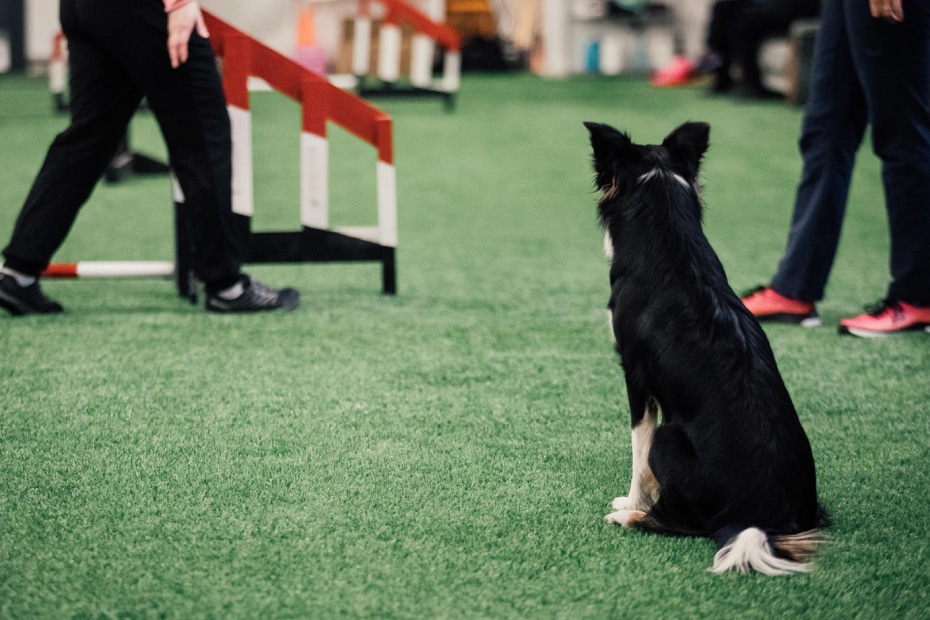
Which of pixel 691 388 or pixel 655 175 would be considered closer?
pixel 691 388

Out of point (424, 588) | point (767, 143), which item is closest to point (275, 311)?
point (424, 588)

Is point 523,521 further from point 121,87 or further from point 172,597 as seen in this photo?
point 121,87

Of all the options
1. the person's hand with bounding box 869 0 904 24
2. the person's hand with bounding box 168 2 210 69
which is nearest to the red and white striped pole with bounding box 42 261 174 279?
the person's hand with bounding box 168 2 210 69

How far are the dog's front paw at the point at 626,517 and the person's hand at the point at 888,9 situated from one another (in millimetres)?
1810

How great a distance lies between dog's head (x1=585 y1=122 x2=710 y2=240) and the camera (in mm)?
2109

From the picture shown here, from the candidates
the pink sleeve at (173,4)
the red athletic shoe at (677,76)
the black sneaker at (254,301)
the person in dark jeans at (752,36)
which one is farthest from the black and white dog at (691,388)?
the red athletic shoe at (677,76)

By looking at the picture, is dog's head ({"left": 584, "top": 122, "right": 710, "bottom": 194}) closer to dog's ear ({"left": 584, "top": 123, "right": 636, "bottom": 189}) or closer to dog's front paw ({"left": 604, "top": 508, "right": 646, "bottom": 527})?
dog's ear ({"left": 584, "top": 123, "right": 636, "bottom": 189})

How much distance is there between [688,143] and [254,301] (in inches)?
71.1

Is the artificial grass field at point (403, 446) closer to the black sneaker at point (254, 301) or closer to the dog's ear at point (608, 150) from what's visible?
the black sneaker at point (254, 301)

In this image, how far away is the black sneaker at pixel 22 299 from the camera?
339cm

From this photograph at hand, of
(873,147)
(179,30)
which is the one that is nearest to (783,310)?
(873,147)

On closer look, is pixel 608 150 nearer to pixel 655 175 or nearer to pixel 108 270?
pixel 655 175

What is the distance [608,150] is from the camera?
83.6 inches

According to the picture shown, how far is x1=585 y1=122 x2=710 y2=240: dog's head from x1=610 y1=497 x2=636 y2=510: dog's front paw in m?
0.56
